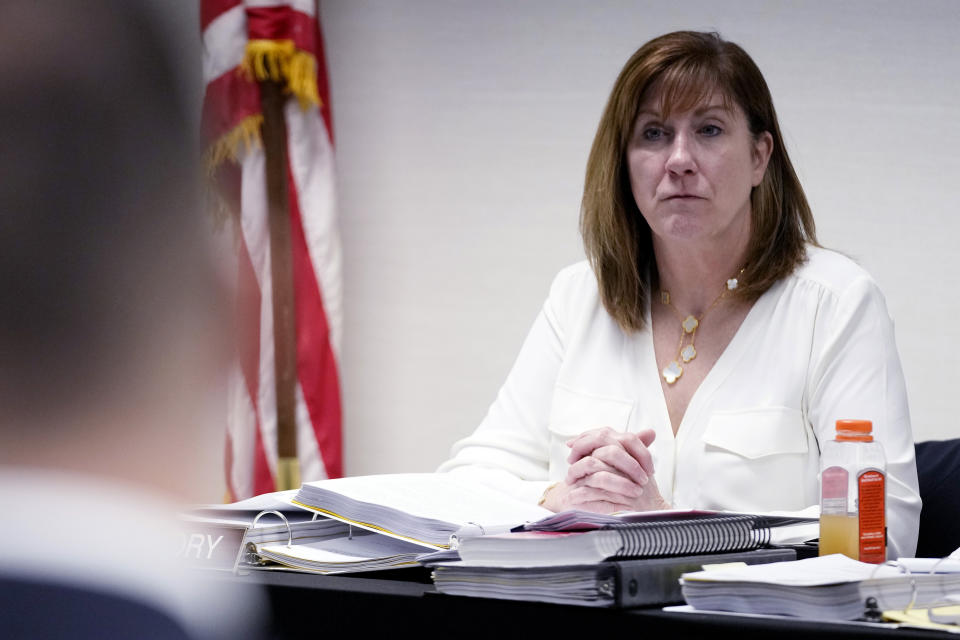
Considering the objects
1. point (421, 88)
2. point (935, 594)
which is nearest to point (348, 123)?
point (421, 88)

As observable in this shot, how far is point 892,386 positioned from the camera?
1.83m

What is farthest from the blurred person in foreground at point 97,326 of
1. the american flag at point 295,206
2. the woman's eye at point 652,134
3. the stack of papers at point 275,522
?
the american flag at point 295,206

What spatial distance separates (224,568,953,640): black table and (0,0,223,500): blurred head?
0.66 m

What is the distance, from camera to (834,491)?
3.97 feet

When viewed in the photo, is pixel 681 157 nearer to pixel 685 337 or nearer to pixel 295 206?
pixel 685 337

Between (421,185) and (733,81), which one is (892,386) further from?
(421,185)

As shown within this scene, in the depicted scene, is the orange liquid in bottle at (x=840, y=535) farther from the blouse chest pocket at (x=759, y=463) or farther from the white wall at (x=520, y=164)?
the white wall at (x=520, y=164)

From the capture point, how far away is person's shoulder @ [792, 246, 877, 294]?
196 cm

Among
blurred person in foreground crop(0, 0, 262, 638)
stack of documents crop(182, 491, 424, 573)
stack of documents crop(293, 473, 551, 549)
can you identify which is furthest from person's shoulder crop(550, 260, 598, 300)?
blurred person in foreground crop(0, 0, 262, 638)

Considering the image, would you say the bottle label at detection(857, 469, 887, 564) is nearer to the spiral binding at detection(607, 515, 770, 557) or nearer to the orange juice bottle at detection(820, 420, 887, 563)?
the orange juice bottle at detection(820, 420, 887, 563)

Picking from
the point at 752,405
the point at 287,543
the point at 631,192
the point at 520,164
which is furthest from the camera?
the point at 520,164

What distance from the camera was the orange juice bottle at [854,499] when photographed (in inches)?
46.4

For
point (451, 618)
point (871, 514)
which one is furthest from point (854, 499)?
point (451, 618)

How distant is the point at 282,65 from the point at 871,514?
2.36 metres
